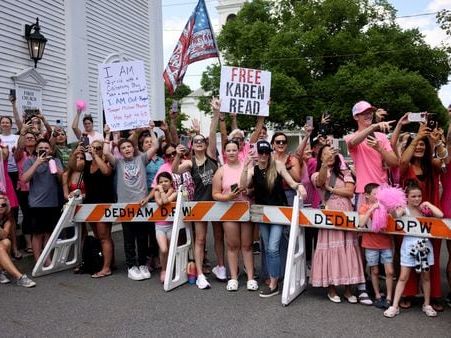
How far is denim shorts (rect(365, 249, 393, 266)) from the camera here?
5.21 metres

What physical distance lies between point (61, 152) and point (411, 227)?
5.17m

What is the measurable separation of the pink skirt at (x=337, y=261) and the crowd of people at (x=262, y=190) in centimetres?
1

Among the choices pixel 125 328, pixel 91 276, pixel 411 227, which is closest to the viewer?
pixel 125 328

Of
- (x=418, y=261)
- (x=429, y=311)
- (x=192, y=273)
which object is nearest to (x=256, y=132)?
(x=192, y=273)

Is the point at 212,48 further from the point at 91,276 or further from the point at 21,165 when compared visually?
the point at 91,276

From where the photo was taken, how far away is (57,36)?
11477 millimetres

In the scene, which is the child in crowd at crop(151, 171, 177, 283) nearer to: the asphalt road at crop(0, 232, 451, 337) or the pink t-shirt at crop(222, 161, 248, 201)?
the asphalt road at crop(0, 232, 451, 337)

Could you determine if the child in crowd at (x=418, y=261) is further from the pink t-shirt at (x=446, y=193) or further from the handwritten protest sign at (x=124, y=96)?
the handwritten protest sign at (x=124, y=96)

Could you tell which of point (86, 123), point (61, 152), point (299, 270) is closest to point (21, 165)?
point (61, 152)

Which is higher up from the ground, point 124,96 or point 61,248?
point 124,96

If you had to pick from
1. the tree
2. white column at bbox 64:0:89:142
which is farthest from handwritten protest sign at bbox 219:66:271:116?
the tree

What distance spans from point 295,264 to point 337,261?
1.48 feet

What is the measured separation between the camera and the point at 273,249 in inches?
224

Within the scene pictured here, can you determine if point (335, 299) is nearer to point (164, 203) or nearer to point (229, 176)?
point (229, 176)
